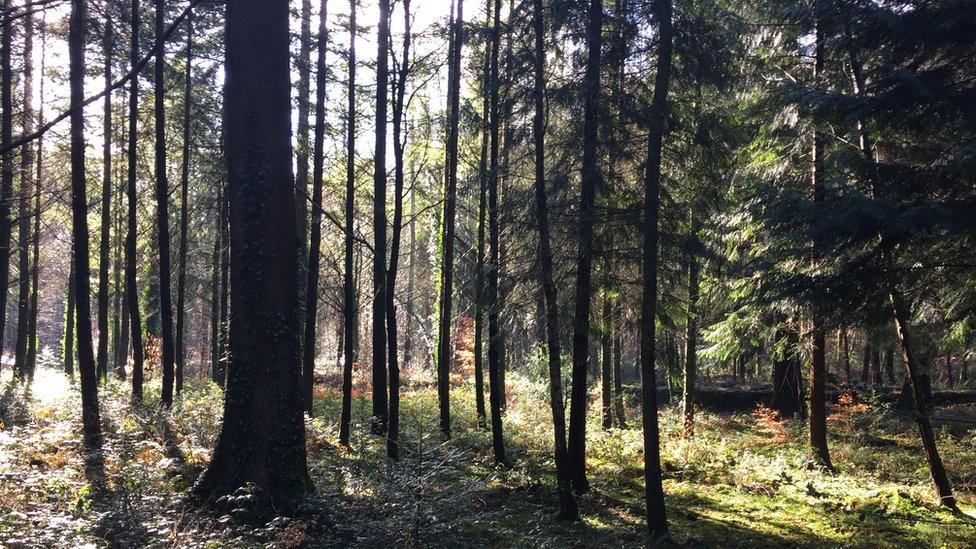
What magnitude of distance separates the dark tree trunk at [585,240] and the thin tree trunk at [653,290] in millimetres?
1444

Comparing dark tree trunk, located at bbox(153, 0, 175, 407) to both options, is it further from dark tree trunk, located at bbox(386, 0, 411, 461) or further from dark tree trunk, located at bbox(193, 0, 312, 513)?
dark tree trunk, located at bbox(193, 0, 312, 513)

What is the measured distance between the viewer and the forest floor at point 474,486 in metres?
6.45

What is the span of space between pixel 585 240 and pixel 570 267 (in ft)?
2.79

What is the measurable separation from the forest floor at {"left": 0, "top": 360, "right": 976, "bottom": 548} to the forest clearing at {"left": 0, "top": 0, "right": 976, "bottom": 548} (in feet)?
0.24

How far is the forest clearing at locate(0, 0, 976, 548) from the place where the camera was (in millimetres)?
7309

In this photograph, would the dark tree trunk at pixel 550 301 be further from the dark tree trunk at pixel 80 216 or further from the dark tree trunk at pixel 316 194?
the dark tree trunk at pixel 80 216

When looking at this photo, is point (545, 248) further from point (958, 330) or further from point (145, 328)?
point (145, 328)

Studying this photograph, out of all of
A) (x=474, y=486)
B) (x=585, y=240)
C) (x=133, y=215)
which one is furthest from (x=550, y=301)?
(x=133, y=215)

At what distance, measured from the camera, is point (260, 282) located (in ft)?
24.0

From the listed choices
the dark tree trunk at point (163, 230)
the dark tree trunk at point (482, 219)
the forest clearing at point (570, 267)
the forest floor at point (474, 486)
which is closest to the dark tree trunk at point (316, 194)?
the forest clearing at point (570, 267)

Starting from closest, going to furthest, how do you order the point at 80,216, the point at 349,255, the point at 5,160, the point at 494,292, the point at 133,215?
1. the point at 80,216
2. the point at 5,160
3. the point at 494,292
4. the point at 349,255
5. the point at 133,215

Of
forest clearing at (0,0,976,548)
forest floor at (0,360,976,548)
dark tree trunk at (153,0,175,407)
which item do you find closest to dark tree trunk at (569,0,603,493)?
forest clearing at (0,0,976,548)

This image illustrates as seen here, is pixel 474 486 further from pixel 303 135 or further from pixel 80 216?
pixel 303 135

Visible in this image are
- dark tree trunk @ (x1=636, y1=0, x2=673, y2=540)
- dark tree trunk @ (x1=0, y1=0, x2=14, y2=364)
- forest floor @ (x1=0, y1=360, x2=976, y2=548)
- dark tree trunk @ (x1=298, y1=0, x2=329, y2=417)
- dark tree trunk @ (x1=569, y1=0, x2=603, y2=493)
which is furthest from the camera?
dark tree trunk @ (x1=298, y1=0, x2=329, y2=417)
